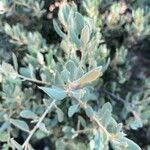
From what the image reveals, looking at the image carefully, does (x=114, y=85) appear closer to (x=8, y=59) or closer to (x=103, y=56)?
(x=103, y=56)

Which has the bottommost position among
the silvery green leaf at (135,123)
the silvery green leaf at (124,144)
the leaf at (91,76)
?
the silvery green leaf at (135,123)

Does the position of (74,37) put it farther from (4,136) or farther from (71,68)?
(4,136)

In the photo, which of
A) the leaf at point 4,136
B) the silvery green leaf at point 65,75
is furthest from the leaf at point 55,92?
the leaf at point 4,136

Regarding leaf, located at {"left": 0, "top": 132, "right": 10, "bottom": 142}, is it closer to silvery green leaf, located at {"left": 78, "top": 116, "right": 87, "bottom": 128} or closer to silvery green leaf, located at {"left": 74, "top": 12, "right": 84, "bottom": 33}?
silvery green leaf, located at {"left": 78, "top": 116, "right": 87, "bottom": 128}

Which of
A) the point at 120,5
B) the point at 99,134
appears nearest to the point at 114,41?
the point at 120,5

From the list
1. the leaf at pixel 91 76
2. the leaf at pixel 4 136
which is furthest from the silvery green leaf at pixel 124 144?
the leaf at pixel 4 136

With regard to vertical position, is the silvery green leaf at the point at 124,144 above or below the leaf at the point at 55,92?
below

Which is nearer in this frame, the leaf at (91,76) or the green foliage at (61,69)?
the leaf at (91,76)

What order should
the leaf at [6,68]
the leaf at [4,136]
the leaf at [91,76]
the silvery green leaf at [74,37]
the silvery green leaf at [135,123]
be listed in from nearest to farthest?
the leaf at [91,76], the silvery green leaf at [74,37], the leaf at [6,68], the leaf at [4,136], the silvery green leaf at [135,123]

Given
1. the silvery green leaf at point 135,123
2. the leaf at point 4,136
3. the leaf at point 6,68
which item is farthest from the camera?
the silvery green leaf at point 135,123

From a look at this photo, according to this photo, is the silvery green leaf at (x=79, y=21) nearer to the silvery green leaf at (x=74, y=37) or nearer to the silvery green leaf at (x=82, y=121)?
the silvery green leaf at (x=74, y=37)

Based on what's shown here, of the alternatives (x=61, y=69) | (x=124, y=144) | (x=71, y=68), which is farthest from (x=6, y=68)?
(x=124, y=144)
